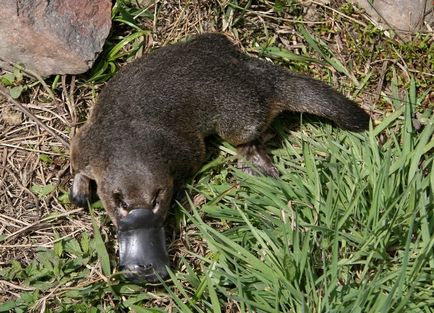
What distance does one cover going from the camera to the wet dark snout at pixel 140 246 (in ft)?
13.4

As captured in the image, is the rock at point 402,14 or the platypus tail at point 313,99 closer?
the platypus tail at point 313,99

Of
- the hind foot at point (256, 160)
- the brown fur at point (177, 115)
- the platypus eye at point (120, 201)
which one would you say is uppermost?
the brown fur at point (177, 115)

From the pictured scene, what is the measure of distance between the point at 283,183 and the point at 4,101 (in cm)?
165

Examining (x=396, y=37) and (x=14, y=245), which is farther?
(x=396, y=37)

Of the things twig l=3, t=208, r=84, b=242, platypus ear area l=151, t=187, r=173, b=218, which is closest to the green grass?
twig l=3, t=208, r=84, b=242

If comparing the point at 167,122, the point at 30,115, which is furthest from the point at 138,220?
the point at 30,115

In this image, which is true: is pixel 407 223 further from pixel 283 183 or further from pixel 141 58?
pixel 141 58

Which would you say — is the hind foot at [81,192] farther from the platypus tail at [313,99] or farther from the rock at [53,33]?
the platypus tail at [313,99]

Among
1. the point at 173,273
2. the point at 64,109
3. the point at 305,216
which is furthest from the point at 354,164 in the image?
the point at 64,109

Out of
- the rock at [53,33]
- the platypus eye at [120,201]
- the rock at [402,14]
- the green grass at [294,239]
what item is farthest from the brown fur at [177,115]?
the rock at [402,14]

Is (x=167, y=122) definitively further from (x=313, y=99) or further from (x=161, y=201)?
(x=313, y=99)

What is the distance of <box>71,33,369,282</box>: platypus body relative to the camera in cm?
412

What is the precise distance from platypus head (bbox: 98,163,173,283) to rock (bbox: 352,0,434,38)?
173cm

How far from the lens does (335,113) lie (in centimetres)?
446
